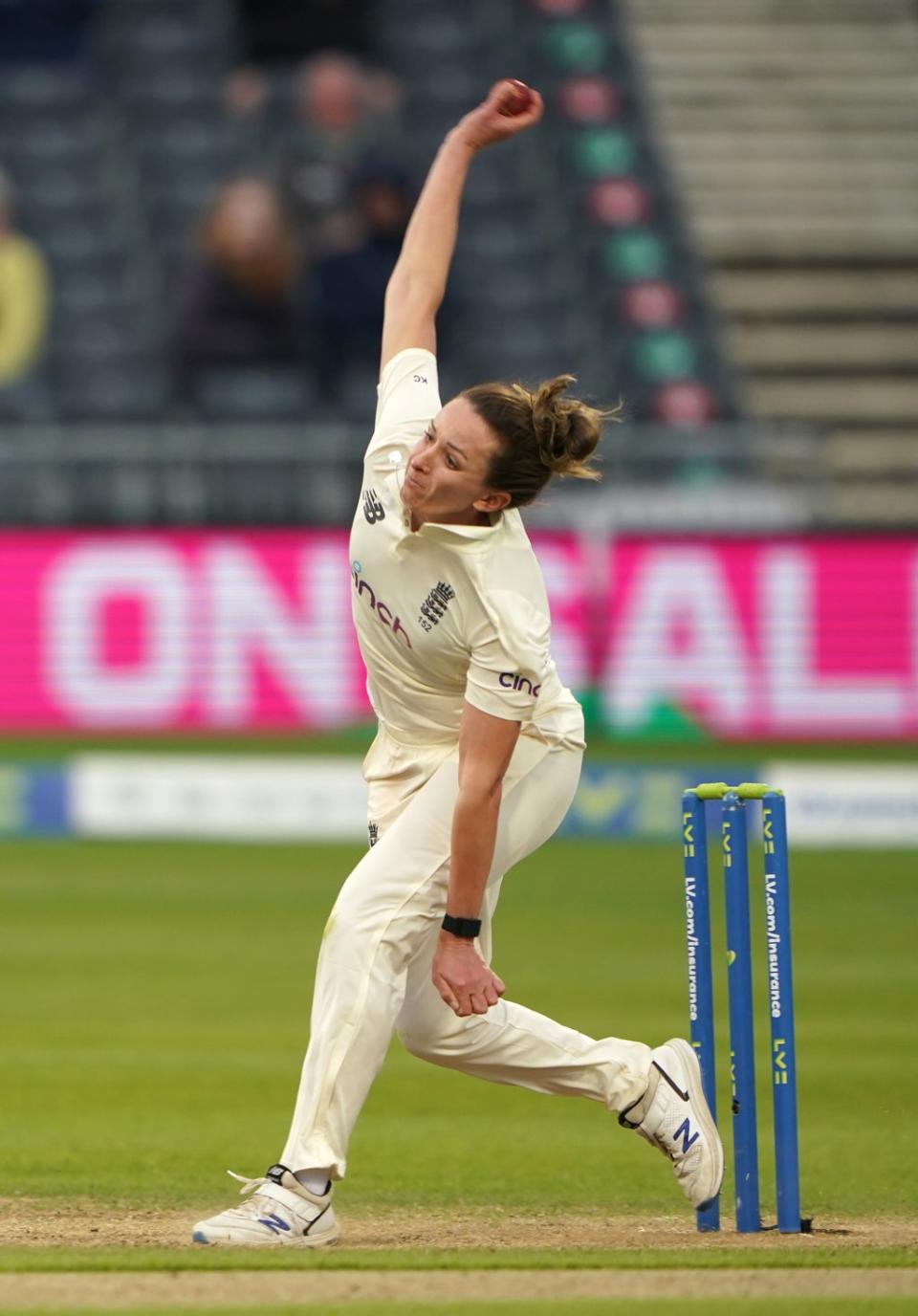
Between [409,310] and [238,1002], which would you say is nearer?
[409,310]

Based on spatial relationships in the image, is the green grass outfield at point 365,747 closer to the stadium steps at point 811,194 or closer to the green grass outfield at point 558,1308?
the stadium steps at point 811,194

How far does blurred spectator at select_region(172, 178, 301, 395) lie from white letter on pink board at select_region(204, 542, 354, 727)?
2.18m

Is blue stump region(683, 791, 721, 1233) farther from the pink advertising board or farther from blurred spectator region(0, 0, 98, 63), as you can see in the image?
blurred spectator region(0, 0, 98, 63)

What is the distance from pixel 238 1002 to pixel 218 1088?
5.39ft

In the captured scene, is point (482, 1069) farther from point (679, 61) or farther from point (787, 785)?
point (679, 61)

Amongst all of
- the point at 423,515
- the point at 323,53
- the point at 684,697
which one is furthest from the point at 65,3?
the point at 423,515

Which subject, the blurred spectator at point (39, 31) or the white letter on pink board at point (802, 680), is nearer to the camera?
the white letter on pink board at point (802, 680)

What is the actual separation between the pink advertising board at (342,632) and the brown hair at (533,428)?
465 inches

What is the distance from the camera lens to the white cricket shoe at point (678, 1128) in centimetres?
539

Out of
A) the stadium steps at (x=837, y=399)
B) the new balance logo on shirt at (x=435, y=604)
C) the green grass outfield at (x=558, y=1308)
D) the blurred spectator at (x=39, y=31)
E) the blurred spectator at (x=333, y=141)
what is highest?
the blurred spectator at (x=39, y=31)

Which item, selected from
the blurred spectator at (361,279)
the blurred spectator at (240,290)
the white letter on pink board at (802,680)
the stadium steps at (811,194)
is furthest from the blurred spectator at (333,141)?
the white letter on pink board at (802,680)

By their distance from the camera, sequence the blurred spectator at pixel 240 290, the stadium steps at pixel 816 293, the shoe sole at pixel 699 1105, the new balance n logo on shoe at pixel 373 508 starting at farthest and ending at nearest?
the stadium steps at pixel 816 293
the blurred spectator at pixel 240 290
the shoe sole at pixel 699 1105
the new balance n logo on shoe at pixel 373 508

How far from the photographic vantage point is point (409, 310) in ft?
18.3

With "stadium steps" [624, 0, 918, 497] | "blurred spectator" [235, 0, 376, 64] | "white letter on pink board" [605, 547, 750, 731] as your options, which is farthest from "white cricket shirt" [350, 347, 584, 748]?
"blurred spectator" [235, 0, 376, 64]
